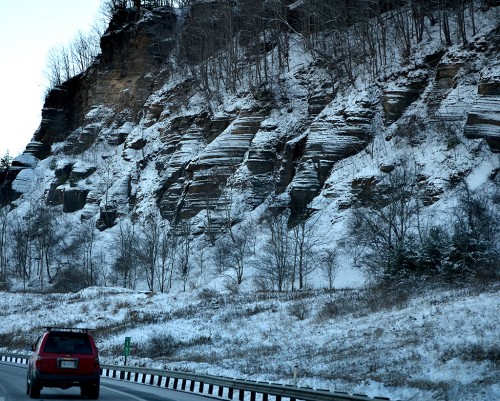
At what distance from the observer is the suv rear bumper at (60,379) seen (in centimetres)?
1656

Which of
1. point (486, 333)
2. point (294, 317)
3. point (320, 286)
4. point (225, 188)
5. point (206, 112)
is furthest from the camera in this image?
point (206, 112)

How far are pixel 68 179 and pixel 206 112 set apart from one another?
74.8 feet

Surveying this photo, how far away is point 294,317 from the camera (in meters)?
37.8

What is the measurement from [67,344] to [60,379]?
34.8 inches

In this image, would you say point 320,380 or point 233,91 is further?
point 233,91

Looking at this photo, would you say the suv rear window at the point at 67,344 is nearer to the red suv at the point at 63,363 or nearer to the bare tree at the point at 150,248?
the red suv at the point at 63,363

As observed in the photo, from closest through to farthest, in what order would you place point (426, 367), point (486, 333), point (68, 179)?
1. point (426, 367)
2. point (486, 333)
3. point (68, 179)

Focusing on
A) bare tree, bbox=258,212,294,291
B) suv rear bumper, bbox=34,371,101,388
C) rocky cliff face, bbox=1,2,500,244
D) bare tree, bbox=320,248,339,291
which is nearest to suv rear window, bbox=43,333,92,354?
suv rear bumper, bbox=34,371,101,388

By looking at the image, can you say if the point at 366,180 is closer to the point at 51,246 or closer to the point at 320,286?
the point at 320,286

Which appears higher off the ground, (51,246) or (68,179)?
(68,179)

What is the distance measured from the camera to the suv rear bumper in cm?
1656

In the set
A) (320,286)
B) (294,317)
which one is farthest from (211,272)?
(294,317)

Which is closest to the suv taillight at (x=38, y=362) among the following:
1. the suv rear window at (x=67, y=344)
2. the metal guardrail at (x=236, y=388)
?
the suv rear window at (x=67, y=344)

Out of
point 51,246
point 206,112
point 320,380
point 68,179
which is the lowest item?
point 320,380
